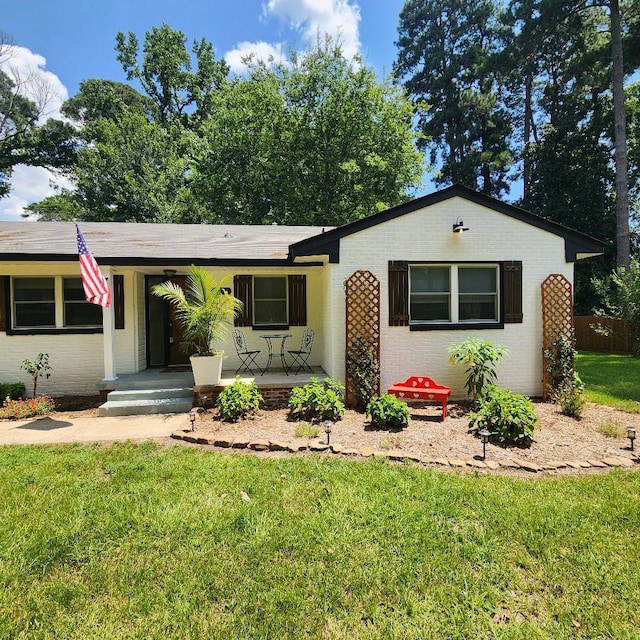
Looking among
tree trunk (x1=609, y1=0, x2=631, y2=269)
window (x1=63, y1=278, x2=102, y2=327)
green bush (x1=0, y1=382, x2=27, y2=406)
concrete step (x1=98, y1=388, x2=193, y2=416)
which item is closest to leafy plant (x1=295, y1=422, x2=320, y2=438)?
concrete step (x1=98, y1=388, x2=193, y2=416)

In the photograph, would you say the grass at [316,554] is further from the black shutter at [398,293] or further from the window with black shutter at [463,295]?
the window with black shutter at [463,295]

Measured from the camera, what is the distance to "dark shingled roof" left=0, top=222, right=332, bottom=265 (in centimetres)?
745

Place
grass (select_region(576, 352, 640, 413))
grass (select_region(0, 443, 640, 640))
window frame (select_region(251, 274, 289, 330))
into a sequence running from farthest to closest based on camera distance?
window frame (select_region(251, 274, 289, 330)), grass (select_region(576, 352, 640, 413)), grass (select_region(0, 443, 640, 640))

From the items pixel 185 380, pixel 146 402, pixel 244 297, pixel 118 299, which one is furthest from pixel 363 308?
pixel 118 299

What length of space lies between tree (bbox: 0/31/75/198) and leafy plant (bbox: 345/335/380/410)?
29.6 meters

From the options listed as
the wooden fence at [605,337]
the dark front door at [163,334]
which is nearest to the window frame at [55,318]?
the dark front door at [163,334]

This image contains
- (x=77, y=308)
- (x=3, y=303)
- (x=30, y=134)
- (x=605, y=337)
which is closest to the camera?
(x=3, y=303)

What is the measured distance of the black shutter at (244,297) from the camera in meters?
8.59

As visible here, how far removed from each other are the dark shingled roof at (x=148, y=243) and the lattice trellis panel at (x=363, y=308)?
1.73 metres

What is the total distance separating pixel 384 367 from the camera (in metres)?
7.30

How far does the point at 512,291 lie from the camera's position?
7.54 m

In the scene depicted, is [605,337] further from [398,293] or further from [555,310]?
[398,293]

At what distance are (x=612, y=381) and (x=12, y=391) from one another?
1359cm

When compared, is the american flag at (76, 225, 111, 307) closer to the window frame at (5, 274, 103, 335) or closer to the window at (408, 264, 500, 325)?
the window frame at (5, 274, 103, 335)
